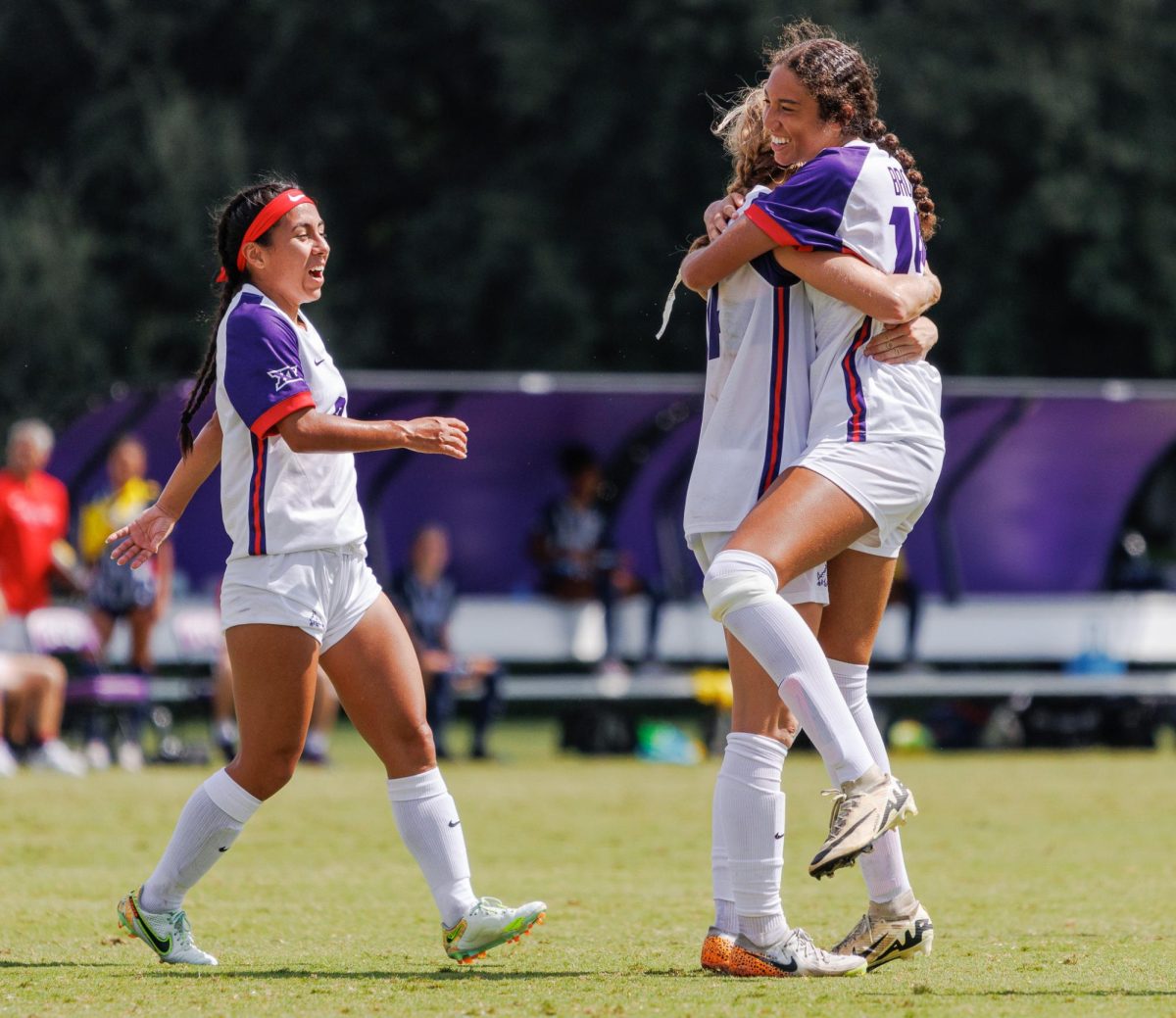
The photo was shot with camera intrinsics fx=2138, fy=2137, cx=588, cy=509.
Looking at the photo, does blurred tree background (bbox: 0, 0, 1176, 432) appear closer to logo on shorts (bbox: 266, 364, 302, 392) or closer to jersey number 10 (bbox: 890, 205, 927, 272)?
jersey number 10 (bbox: 890, 205, 927, 272)

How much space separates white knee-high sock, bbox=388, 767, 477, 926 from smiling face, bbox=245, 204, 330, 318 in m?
1.24

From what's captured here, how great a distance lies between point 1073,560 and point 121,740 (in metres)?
8.20

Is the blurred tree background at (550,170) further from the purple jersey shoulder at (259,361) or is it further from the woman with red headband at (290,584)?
→ the purple jersey shoulder at (259,361)

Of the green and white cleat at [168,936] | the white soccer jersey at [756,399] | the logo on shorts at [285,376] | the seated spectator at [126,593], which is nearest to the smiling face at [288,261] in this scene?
the logo on shorts at [285,376]

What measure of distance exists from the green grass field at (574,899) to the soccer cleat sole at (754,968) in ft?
0.18

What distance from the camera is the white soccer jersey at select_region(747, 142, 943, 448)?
16.3ft

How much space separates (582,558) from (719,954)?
10408 mm

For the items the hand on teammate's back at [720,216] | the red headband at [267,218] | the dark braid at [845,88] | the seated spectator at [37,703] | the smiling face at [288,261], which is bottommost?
the seated spectator at [37,703]

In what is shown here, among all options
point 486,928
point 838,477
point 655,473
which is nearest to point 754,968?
point 486,928

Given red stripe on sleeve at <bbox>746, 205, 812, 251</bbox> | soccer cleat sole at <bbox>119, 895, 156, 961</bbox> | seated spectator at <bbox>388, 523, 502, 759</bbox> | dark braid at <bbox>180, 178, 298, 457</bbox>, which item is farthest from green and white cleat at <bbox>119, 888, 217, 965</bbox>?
seated spectator at <bbox>388, 523, 502, 759</bbox>

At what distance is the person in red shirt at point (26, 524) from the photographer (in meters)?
13.2

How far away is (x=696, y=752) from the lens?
49.1ft

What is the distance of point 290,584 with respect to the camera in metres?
5.23

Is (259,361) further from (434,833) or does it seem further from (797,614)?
(797,614)
